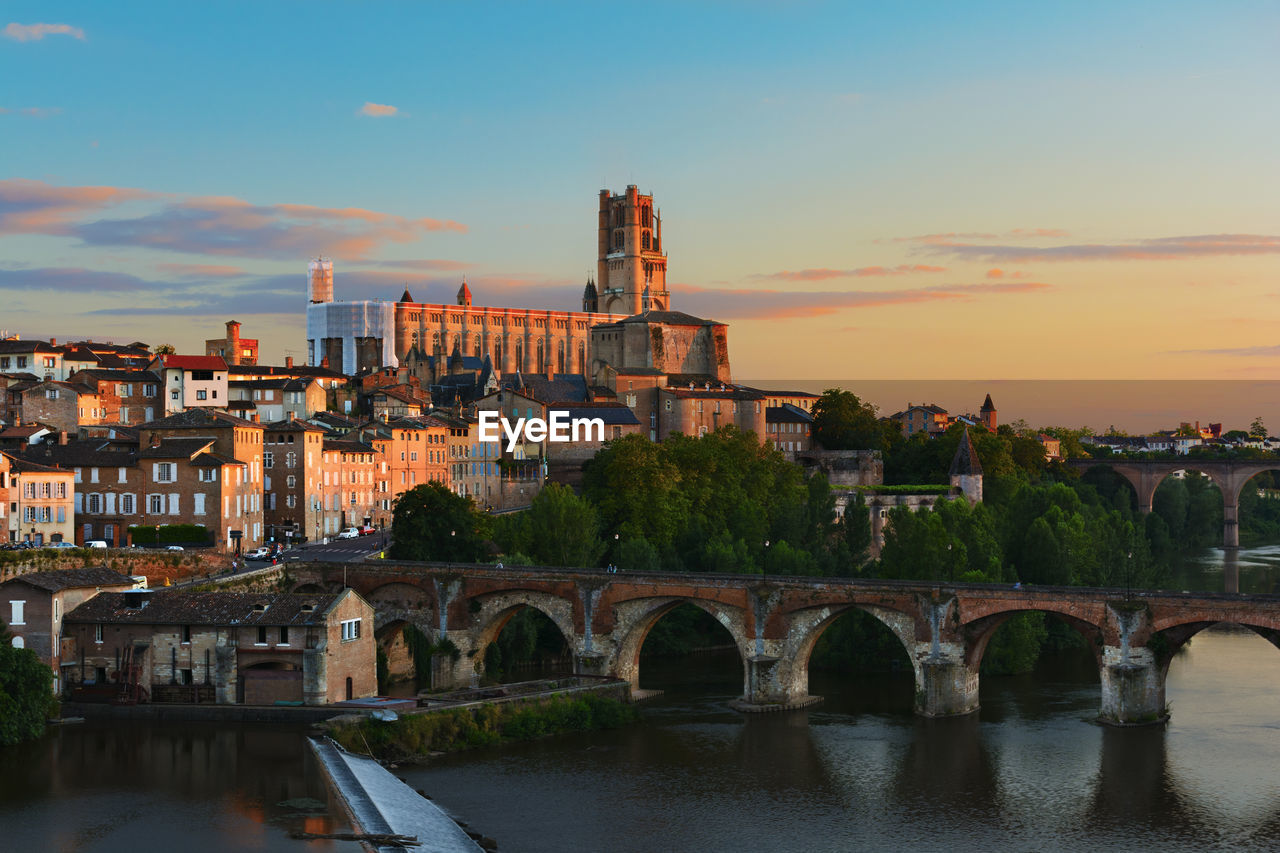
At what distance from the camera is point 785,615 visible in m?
56.5

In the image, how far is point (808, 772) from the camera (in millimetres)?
47219

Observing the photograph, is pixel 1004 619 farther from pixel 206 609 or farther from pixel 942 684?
pixel 206 609

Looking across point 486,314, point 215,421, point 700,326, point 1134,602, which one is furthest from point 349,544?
point 486,314

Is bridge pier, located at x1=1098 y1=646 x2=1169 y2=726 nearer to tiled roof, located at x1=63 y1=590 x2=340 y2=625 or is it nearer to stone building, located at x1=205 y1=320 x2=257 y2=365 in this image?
tiled roof, located at x1=63 y1=590 x2=340 y2=625

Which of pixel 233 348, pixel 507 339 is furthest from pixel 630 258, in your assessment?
pixel 233 348

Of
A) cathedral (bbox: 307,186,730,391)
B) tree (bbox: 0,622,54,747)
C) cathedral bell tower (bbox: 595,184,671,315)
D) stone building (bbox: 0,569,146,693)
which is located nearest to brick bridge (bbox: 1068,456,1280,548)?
cathedral (bbox: 307,186,730,391)

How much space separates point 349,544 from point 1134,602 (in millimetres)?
38812

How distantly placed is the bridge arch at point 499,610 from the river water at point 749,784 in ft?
21.1

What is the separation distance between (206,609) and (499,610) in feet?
41.0

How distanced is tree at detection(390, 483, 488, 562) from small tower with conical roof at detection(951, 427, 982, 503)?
4067 centimetres

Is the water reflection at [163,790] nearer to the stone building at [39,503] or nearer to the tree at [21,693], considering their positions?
the tree at [21,693]

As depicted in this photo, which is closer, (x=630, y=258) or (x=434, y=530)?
(x=434, y=530)

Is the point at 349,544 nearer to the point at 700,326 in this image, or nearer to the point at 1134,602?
the point at 1134,602

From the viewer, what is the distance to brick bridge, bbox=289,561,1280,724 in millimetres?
51156
